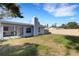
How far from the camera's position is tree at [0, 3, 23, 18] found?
4.49 m

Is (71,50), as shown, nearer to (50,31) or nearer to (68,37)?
(68,37)

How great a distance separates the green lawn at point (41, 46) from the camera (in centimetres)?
441

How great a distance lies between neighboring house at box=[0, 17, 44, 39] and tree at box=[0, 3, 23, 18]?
0.55 feet

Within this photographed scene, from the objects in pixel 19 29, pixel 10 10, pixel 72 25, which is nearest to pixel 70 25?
pixel 72 25

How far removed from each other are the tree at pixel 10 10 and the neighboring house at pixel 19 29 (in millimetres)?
168

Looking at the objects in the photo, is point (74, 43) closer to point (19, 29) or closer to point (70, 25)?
point (70, 25)

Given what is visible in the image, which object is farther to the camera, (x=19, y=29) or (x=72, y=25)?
(x=19, y=29)

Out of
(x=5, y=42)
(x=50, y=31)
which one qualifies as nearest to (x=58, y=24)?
(x=50, y=31)

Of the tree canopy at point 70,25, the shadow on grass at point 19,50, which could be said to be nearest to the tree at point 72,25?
the tree canopy at point 70,25

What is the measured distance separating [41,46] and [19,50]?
1.48 feet

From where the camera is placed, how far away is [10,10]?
179 inches

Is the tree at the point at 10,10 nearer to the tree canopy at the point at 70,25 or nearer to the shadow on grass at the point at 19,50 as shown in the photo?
the shadow on grass at the point at 19,50

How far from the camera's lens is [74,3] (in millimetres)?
4426

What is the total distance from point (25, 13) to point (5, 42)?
28.3 inches
